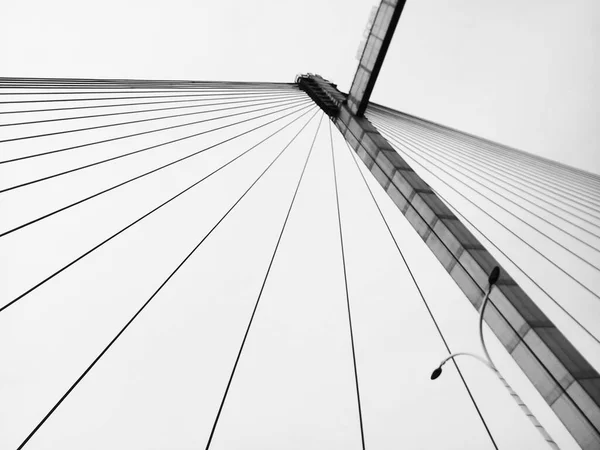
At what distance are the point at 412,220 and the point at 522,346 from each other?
3.33m

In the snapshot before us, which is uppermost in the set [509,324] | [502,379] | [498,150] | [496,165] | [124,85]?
[498,150]

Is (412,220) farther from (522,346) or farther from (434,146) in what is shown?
(434,146)

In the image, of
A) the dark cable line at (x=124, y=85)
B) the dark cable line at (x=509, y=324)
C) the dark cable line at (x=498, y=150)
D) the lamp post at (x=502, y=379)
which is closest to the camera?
the lamp post at (x=502, y=379)

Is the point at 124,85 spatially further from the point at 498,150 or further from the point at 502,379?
the point at 498,150

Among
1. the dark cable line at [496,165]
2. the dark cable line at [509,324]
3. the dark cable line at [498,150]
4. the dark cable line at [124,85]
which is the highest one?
the dark cable line at [498,150]

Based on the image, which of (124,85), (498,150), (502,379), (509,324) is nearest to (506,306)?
(509,324)

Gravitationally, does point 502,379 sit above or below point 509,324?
above

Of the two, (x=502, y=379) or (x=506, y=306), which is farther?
(x=506, y=306)

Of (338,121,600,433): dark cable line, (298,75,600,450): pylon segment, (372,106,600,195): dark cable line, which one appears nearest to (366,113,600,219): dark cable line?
(372,106,600,195): dark cable line

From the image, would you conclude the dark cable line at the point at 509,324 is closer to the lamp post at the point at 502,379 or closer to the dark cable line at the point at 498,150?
the lamp post at the point at 502,379

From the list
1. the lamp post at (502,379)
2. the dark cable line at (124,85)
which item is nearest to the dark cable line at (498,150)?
the dark cable line at (124,85)

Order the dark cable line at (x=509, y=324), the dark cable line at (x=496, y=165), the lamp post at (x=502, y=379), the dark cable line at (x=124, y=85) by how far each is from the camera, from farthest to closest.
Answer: the dark cable line at (x=496, y=165), the dark cable line at (x=124, y=85), the dark cable line at (x=509, y=324), the lamp post at (x=502, y=379)

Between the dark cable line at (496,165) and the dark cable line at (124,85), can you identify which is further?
the dark cable line at (496,165)

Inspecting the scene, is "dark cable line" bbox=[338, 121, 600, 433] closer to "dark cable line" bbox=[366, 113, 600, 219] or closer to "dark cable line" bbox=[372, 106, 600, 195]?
"dark cable line" bbox=[366, 113, 600, 219]
